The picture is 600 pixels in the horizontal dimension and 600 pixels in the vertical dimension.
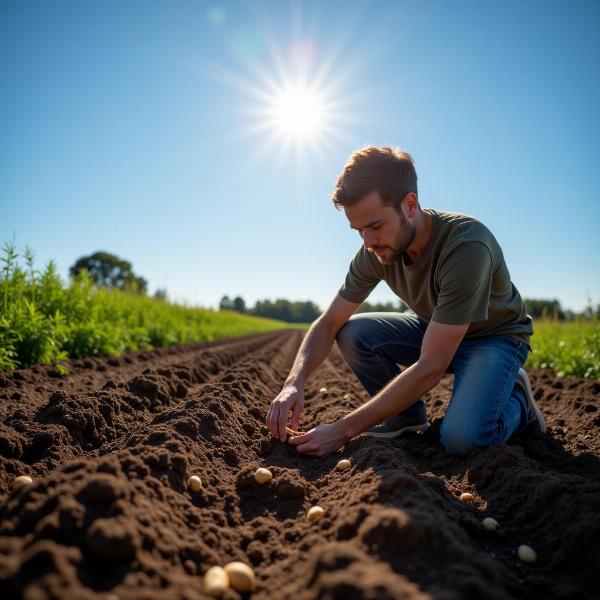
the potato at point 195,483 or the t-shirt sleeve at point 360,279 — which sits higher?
the t-shirt sleeve at point 360,279

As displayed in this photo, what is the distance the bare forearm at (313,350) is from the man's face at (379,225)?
838 mm

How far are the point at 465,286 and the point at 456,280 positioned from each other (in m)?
0.06

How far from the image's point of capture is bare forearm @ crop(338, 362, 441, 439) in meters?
2.61

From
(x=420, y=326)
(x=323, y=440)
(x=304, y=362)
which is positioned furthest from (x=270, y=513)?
(x=420, y=326)

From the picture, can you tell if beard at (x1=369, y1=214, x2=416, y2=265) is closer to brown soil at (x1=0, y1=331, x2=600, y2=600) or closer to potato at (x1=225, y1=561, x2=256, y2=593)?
brown soil at (x1=0, y1=331, x2=600, y2=600)

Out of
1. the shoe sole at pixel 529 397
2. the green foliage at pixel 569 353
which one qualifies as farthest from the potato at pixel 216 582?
the green foliage at pixel 569 353

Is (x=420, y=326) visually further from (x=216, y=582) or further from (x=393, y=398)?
(x=216, y=582)

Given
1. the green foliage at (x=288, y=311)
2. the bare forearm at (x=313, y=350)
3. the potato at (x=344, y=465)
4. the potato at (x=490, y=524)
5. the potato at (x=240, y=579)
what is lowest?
the potato at (x=240, y=579)

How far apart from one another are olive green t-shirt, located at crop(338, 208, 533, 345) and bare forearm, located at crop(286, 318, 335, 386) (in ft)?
1.04

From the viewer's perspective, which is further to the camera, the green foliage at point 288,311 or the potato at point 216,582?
the green foliage at point 288,311

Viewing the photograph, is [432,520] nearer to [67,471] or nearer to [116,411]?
[67,471]

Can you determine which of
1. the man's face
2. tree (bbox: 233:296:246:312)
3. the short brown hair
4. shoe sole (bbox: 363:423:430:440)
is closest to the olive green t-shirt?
the man's face

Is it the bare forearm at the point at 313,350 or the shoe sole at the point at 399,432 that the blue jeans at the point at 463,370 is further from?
the bare forearm at the point at 313,350

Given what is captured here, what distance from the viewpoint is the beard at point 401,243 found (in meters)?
2.98
